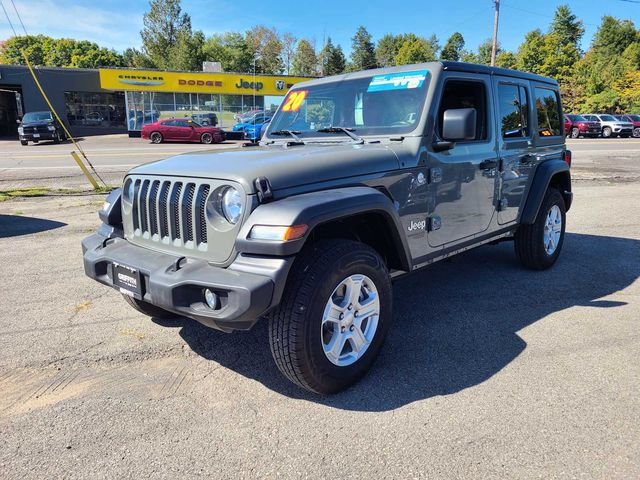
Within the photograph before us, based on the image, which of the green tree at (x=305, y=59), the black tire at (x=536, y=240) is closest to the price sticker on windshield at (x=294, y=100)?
the black tire at (x=536, y=240)

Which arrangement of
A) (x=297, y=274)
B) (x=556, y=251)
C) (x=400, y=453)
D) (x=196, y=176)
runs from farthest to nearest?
(x=556, y=251) → (x=196, y=176) → (x=297, y=274) → (x=400, y=453)

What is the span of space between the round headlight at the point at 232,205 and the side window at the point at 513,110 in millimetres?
2821

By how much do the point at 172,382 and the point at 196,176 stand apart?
133 cm

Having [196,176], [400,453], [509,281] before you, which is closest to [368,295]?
[400,453]

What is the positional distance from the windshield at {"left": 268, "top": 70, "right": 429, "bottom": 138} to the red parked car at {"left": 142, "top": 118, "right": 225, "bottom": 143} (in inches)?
972

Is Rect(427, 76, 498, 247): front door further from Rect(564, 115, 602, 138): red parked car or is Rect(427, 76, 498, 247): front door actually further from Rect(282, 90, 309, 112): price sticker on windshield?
Rect(564, 115, 602, 138): red parked car

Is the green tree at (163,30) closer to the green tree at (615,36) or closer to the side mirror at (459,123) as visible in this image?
the green tree at (615,36)

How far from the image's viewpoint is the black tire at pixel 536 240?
200 inches

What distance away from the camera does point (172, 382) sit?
3.12 metres

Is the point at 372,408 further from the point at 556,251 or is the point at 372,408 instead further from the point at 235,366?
the point at 556,251

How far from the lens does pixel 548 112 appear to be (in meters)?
5.35

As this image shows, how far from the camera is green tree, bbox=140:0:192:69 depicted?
72.8 metres

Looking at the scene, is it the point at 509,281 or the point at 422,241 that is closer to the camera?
the point at 422,241

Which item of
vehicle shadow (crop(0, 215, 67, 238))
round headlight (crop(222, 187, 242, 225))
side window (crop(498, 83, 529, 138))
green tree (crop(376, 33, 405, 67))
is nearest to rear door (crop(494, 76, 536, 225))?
side window (crop(498, 83, 529, 138))
